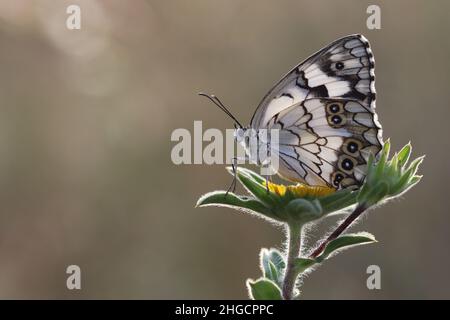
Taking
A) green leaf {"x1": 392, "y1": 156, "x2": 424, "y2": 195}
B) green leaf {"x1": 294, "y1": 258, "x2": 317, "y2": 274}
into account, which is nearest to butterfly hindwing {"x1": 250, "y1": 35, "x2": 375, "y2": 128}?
green leaf {"x1": 392, "y1": 156, "x2": 424, "y2": 195}

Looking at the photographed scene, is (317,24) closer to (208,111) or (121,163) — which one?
(208,111)

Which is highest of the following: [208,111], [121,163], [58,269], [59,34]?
[59,34]

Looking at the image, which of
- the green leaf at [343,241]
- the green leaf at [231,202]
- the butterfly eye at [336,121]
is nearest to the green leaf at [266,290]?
the green leaf at [343,241]

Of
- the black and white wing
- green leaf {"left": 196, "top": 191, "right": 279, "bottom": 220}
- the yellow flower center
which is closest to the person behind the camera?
green leaf {"left": 196, "top": 191, "right": 279, "bottom": 220}

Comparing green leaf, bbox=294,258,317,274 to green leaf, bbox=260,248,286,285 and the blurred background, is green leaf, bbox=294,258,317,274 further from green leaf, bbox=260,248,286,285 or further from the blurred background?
the blurred background

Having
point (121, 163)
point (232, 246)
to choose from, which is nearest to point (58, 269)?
point (121, 163)

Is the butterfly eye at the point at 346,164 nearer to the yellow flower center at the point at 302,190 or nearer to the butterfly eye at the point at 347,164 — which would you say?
the butterfly eye at the point at 347,164
